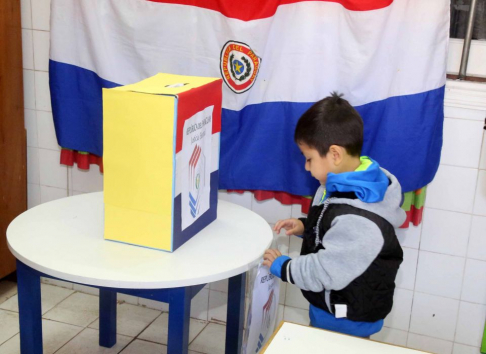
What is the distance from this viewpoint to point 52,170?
2729mm

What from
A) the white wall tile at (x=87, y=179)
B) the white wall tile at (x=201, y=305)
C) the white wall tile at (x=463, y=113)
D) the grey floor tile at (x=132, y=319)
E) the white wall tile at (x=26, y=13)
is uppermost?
the white wall tile at (x=26, y=13)

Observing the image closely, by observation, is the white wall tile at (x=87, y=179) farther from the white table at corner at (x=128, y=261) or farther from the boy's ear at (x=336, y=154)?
the boy's ear at (x=336, y=154)

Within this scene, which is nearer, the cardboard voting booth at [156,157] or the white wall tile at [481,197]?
the cardboard voting booth at [156,157]

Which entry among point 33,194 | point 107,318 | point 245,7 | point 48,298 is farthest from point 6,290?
point 245,7

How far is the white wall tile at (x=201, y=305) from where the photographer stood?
8.66 ft

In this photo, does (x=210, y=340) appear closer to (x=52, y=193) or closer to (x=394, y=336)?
(x=394, y=336)

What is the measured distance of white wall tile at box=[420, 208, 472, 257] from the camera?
7.26 feet

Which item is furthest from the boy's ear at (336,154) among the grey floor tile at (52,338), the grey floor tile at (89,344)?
the grey floor tile at (52,338)

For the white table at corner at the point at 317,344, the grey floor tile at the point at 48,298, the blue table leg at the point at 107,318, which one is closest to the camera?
the white table at corner at the point at 317,344

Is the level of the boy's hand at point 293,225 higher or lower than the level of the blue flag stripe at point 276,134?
lower

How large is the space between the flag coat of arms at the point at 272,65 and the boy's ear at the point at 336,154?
46 cm

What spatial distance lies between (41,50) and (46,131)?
0.36 m

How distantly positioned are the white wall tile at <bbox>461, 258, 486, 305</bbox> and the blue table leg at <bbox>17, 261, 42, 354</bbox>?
1.52 m

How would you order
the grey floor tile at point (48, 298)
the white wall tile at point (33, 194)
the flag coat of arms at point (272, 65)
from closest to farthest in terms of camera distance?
1. the flag coat of arms at point (272, 65)
2. the grey floor tile at point (48, 298)
3. the white wall tile at point (33, 194)
